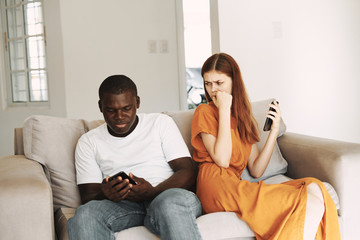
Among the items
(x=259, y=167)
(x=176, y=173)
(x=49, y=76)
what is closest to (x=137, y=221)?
(x=176, y=173)

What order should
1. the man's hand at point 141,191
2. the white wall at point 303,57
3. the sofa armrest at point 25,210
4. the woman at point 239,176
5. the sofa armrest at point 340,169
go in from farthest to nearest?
the white wall at point 303,57 < the sofa armrest at point 340,169 < the man's hand at point 141,191 < the woman at point 239,176 < the sofa armrest at point 25,210

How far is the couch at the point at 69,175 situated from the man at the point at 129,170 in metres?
0.08

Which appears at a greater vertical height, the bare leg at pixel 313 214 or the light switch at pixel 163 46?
the light switch at pixel 163 46

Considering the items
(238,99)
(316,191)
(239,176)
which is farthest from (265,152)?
(316,191)

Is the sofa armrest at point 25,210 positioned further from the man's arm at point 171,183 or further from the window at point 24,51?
the window at point 24,51

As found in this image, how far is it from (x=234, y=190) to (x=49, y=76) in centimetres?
273

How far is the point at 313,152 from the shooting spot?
1.75m

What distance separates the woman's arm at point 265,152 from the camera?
1717 millimetres

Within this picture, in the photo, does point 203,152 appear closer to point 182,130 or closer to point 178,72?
point 182,130

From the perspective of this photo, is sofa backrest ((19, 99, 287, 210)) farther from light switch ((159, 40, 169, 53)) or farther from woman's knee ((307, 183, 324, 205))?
light switch ((159, 40, 169, 53))

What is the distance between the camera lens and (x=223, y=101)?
1676 mm

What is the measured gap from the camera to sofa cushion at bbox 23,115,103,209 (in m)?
1.68

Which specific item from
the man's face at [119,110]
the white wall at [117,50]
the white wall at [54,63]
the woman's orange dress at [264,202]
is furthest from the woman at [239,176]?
the white wall at [54,63]

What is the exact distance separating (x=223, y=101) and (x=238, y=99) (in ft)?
0.49
